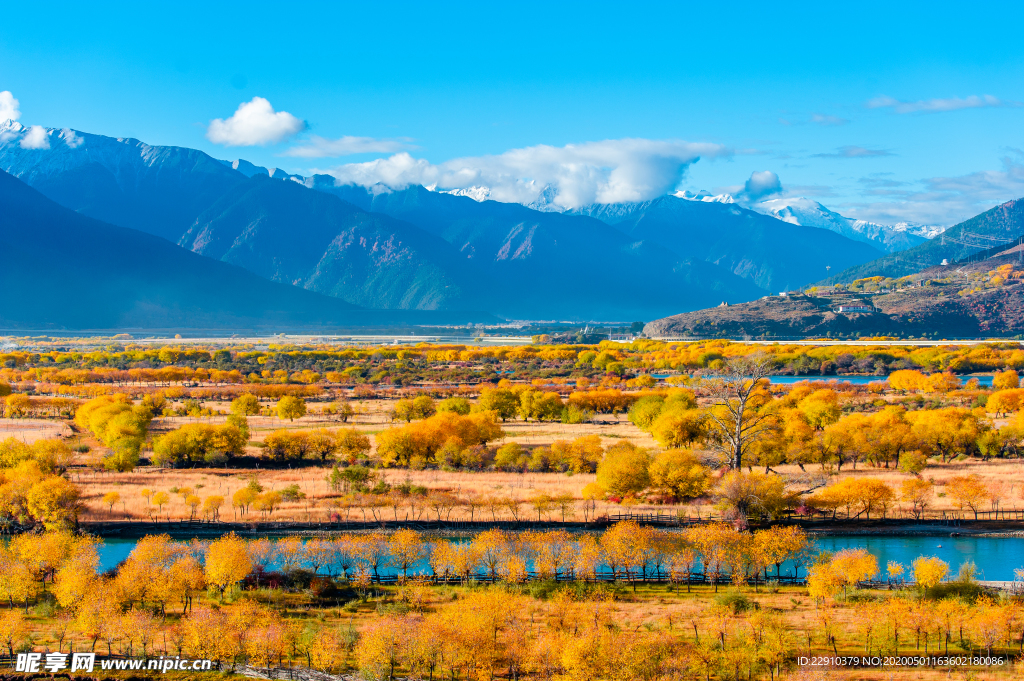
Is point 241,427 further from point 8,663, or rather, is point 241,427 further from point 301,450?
point 8,663

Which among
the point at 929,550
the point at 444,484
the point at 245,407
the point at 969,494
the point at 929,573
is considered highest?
the point at 245,407

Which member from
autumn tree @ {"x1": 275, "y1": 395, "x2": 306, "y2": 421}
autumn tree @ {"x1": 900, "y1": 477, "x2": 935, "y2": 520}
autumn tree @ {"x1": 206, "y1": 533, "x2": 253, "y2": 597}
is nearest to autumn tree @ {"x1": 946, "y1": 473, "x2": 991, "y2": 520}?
autumn tree @ {"x1": 900, "y1": 477, "x2": 935, "y2": 520}

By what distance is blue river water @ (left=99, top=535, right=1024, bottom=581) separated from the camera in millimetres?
38625

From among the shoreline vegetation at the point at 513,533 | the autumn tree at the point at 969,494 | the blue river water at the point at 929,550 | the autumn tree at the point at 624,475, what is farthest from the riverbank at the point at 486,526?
the autumn tree at the point at 624,475

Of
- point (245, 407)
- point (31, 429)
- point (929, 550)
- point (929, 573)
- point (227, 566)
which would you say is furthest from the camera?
point (245, 407)

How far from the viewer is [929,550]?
137ft

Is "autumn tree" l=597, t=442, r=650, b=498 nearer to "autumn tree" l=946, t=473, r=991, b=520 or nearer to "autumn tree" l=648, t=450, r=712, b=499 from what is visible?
"autumn tree" l=648, t=450, r=712, b=499

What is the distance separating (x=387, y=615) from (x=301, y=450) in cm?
3115

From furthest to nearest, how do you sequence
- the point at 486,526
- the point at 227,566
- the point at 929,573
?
1. the point at 486,526
2. the point at 227,566
3. the point at 929,573

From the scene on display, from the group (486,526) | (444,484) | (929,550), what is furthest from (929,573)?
(444,484)

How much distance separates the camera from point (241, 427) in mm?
68125

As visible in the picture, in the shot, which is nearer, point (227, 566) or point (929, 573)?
point (929, 573)

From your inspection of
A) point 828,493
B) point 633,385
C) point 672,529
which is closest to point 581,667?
point 672,529

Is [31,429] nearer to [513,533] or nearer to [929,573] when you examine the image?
[513,533]
